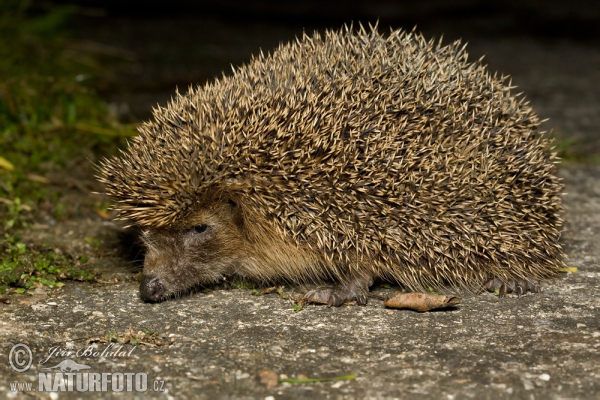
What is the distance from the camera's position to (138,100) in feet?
31.8

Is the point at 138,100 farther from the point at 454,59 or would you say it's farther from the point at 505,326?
the point at 505,326

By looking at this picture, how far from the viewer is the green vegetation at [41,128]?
571 centimetres

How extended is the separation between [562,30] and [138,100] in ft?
28.8

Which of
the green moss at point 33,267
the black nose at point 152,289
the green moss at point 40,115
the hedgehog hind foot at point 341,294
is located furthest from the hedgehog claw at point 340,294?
the green moss at point 40,115

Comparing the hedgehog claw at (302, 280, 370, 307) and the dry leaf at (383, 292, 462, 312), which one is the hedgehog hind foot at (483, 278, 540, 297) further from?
the hedgehog claw at (302, 280, 370, 307)

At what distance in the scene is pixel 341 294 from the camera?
205 inches

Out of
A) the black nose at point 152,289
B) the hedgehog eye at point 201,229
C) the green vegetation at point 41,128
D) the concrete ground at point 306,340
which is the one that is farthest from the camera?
the green vegetation at point 41,128

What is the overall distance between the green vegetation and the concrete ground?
0.29 m

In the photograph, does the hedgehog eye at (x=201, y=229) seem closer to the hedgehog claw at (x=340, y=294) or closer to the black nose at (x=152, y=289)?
the black nose at (x=152, y=289)

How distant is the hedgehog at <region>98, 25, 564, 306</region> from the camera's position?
16.5 feet

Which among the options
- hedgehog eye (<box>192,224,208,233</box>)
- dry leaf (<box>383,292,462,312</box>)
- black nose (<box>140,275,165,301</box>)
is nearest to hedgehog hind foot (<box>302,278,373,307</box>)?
dry leaf (<box>383,292,462,312</box>)

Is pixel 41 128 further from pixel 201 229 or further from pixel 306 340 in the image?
pixel 306 340

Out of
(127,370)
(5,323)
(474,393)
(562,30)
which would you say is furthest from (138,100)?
(562,30)

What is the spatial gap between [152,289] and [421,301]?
180 cm
